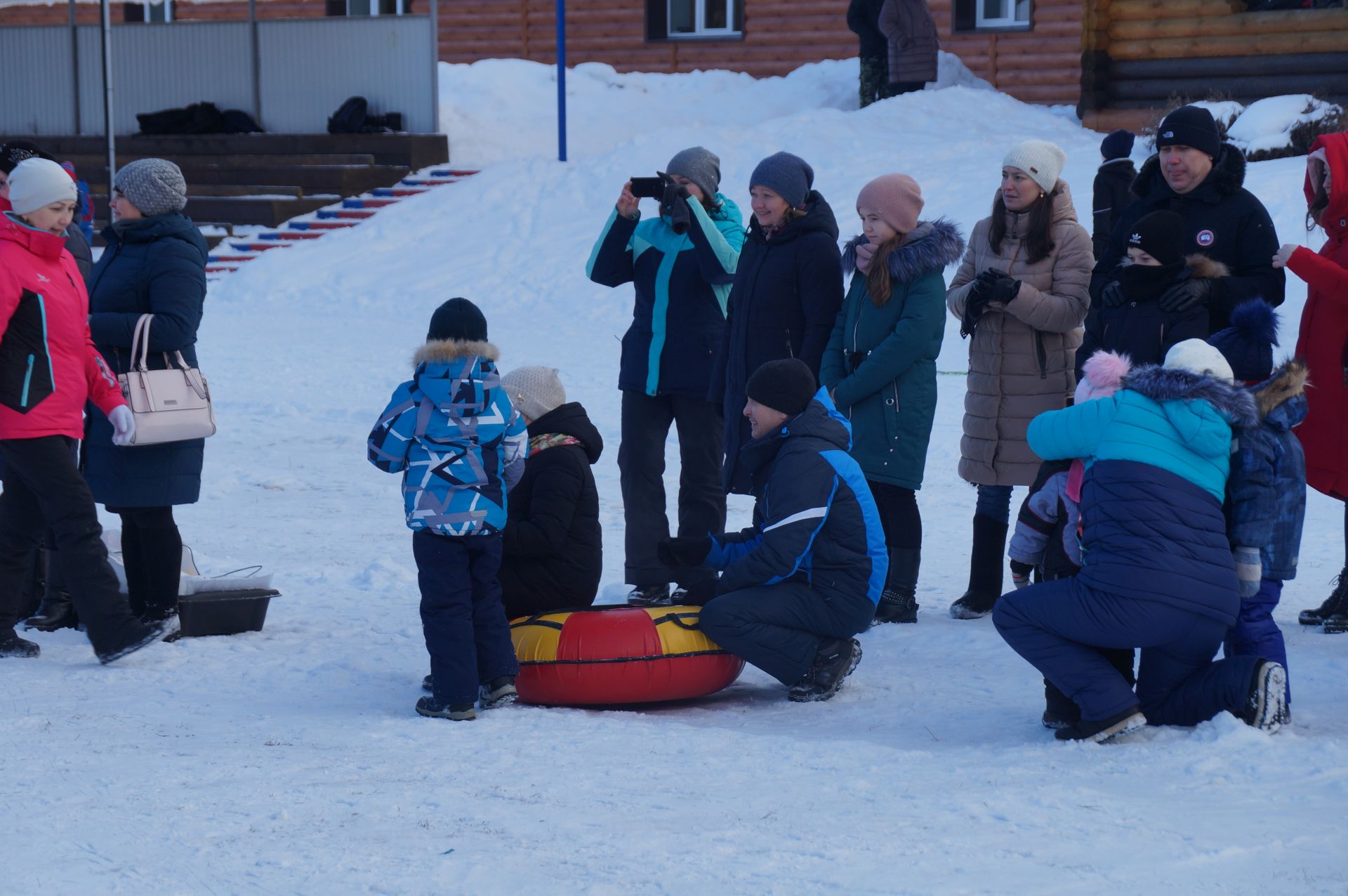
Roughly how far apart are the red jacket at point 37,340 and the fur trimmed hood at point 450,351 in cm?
124

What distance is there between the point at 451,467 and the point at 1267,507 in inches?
87.3

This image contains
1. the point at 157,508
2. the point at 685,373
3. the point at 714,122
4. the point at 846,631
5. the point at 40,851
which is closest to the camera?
the point at 40,851

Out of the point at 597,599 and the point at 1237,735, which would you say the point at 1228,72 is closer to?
the point at 597,599

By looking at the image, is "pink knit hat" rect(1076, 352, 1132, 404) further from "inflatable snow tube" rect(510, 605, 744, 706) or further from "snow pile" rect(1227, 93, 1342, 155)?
"snow pile" rect(1227, 93, 1342, 155)

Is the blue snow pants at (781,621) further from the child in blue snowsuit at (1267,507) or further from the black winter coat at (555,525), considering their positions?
the child in blue snowsuit at (1267,507)

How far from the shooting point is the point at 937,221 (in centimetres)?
562

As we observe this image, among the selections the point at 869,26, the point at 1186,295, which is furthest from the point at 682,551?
the point at 869,26

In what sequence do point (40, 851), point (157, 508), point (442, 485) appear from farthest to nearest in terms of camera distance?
point (157, 508) → point (442, 485) → point (40, 851)

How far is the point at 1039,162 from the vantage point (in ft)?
18.1

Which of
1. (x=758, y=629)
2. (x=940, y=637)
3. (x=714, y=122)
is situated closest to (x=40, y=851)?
(x=758, y=629)

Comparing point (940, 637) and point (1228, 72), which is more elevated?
point (1228, 72)

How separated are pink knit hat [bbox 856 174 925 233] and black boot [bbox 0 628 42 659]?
319 cm

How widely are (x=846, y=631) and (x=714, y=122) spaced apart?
52.0 ft

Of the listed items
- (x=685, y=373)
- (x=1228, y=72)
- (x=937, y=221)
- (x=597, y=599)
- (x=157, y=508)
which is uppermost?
(x=1228, y=72)
